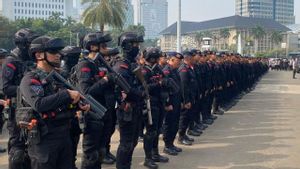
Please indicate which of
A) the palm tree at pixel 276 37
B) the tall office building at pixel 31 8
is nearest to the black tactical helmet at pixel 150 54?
the palm tree at pixel 276 37

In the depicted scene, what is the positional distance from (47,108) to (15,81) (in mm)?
1755

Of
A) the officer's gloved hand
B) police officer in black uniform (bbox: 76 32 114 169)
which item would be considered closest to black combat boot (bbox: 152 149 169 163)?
police officer in black uniform (bbox: 76 32 114 169)

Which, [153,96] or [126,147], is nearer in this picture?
[126,147]

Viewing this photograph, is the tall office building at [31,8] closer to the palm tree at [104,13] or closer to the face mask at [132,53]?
the palm tree at [104,13]

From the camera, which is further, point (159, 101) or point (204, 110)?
point (204, 110)

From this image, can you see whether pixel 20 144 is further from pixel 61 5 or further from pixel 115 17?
pixel 61 5

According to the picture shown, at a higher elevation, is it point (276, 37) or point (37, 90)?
point (276, 37)

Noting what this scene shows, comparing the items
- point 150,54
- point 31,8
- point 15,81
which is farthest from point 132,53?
point 31,8

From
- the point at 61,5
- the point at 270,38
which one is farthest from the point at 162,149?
the point at 61,5

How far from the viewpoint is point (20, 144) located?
4867 mm

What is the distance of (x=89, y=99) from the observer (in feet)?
13.0

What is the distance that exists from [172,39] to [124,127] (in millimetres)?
125304

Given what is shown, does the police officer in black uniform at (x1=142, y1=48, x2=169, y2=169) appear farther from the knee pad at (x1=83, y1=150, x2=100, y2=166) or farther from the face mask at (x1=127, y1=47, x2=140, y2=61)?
the knee pad at (x1=83, y1=150, x2=100, y2=166)

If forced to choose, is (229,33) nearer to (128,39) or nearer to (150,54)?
(150,54)
